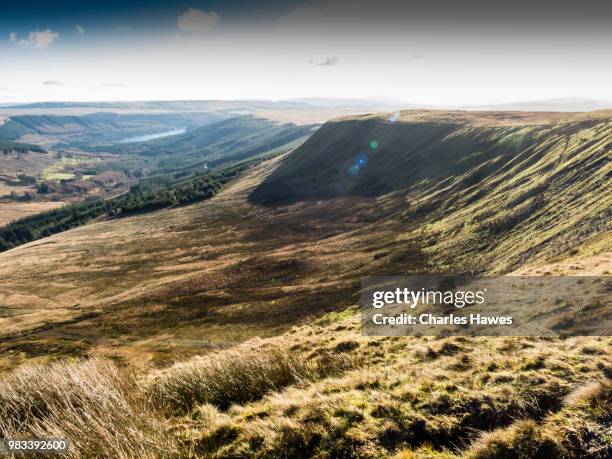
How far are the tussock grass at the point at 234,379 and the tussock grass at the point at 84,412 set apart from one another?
4.30 ft

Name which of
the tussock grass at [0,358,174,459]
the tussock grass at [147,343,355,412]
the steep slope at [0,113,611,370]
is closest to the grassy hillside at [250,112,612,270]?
the steep slope at [0,113,611,370]

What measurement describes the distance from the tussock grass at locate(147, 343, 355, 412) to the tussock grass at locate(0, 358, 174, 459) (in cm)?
131

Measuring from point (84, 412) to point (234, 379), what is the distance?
4.85m

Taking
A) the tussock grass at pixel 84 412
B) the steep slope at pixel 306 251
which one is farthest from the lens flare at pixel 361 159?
the tussock grass at pixel 84 412

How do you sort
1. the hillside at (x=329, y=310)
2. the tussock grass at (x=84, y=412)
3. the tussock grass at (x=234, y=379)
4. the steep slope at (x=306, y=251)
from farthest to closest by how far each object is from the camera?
the steep slope at (x=306, y=251), the tussock grass at (x=234, y=379), the hillside at (x=329, y=310), the tussock grass at (x=84, y=412)

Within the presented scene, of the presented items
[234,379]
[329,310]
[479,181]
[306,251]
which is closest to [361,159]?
[479,181]

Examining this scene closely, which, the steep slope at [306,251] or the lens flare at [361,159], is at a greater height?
the lens flare at [361,159]

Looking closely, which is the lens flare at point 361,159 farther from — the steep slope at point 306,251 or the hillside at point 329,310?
the steep slope at point 306,251

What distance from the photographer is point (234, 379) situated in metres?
13.5

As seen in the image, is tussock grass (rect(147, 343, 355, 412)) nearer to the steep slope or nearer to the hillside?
the hillside

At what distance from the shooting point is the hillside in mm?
9984

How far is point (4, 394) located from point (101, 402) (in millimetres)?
4343

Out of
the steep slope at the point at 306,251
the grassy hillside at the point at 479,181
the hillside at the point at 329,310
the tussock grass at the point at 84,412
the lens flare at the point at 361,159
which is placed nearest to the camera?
the tussock grass at the point at 84,412

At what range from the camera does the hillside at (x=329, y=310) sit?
998cm
